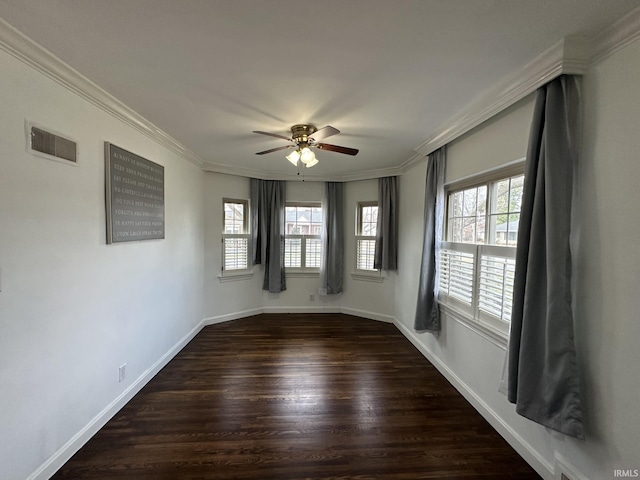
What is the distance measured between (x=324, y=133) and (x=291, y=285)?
3.27 m

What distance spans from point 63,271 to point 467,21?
107 inches

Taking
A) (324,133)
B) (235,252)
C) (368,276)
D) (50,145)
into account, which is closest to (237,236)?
(235,252)

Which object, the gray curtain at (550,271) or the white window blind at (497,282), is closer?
the gray curtain at (550,271)

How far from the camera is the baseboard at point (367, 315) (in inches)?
177

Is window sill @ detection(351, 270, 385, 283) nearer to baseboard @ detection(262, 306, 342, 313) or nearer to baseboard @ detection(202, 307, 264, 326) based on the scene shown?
baseboard @ detection(262, 306, 342, 313)

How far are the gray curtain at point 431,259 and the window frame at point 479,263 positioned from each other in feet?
0.24

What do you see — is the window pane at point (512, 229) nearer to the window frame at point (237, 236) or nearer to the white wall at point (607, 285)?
the white wall at point (607, 285)

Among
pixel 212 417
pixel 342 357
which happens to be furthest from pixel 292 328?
pixel 212 417

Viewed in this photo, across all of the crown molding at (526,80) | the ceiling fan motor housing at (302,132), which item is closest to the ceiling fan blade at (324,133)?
the ceiling fan motor housing at (302,132)

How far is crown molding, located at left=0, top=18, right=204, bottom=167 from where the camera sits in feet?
4.51

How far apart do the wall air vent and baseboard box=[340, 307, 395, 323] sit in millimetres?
4223

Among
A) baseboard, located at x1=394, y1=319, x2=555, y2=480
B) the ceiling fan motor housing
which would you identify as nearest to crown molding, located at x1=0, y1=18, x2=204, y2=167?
the ceiling fan motor housing

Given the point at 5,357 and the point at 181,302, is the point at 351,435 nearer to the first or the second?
the point at 5,357

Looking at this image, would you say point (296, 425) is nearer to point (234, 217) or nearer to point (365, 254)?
point (365, 254)
